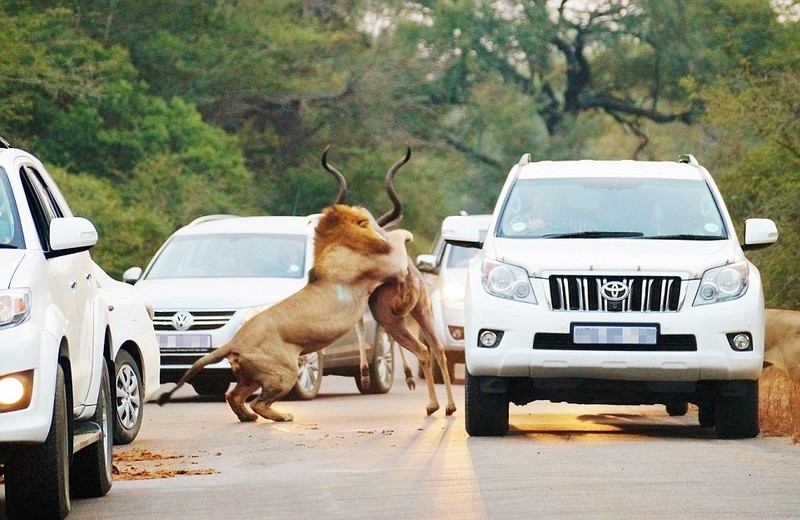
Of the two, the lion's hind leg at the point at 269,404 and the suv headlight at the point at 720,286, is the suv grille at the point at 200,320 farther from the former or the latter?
the suv headlight at the point at 720,286

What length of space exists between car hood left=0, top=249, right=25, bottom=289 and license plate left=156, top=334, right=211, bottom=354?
8487mm

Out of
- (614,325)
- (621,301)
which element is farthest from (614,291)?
(614,325)

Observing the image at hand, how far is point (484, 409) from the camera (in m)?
12.7

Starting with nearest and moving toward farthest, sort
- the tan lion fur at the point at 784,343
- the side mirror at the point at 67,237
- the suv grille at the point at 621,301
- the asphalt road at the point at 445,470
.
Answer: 1. the side mirror at the point at 67,237
2. the asphalt road at the point at 445,470
3. the suv grille at the point at 621,301
4. the tan lion fur at the point at 784,343

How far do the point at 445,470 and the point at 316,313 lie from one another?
15.1ft

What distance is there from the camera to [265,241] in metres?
18.9

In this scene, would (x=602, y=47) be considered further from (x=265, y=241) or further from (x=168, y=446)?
(x=168, y=446)

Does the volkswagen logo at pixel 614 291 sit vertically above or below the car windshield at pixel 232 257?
above

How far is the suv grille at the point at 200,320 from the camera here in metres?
17.4

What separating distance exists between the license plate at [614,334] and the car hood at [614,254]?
0.37 m

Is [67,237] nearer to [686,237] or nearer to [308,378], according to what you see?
[686,237]

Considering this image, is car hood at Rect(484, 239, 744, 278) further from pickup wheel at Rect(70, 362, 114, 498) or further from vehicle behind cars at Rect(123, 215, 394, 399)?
vehicle behind cars at Rect(123, 215, 394, 399)

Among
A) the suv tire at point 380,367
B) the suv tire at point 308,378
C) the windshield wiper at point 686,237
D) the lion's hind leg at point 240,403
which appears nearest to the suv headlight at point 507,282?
the windshield wiper at point 686,237

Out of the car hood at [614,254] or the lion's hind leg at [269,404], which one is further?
the lion's hind leg at [269,404]
